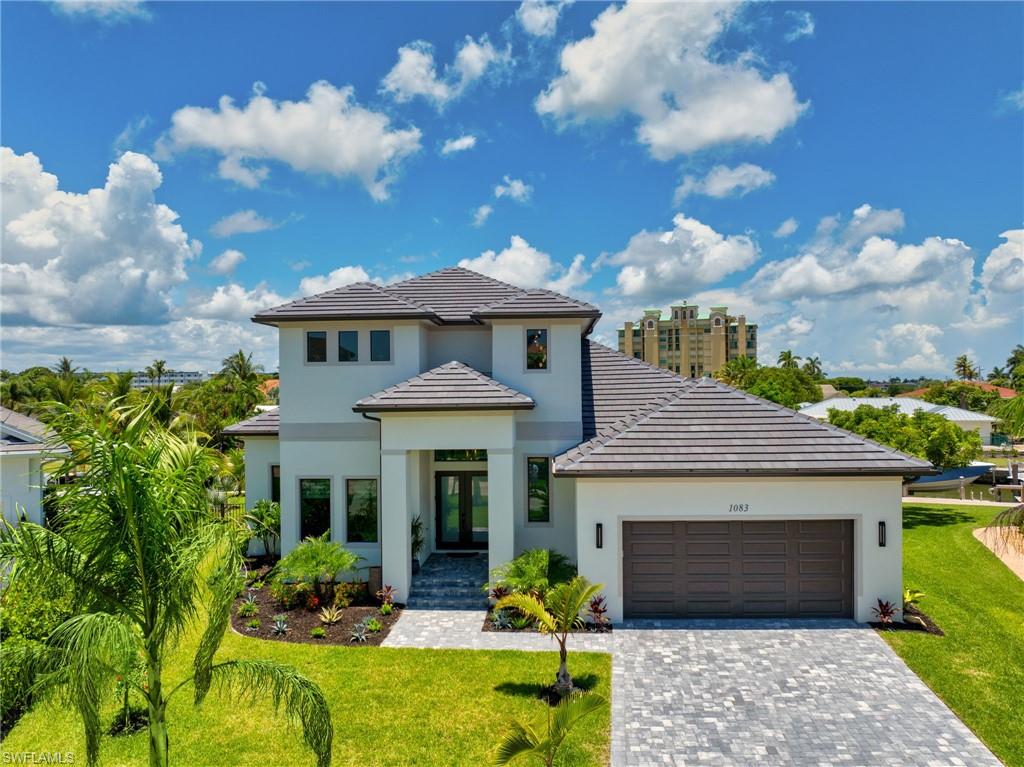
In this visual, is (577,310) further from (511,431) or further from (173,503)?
(173,503)

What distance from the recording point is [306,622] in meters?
12.9

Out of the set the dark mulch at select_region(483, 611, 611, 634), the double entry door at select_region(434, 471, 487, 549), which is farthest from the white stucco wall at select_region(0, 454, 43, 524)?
the dark mulch at select_region(483, 611, 611, 634)

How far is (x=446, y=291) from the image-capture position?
1834 cm

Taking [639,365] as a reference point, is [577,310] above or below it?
above

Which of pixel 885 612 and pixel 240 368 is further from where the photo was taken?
pixel 240 368

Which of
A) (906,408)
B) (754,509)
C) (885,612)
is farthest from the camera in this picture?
(906,408)

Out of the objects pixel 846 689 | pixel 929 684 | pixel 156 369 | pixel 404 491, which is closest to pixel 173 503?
pixel 404 491

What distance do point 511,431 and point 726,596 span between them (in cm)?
621

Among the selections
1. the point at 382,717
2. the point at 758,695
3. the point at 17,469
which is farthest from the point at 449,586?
the point at 17,469

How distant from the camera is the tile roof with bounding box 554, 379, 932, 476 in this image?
12508 millimetres

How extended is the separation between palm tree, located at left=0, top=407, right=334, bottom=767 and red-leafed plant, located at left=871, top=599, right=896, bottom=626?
1181cm
